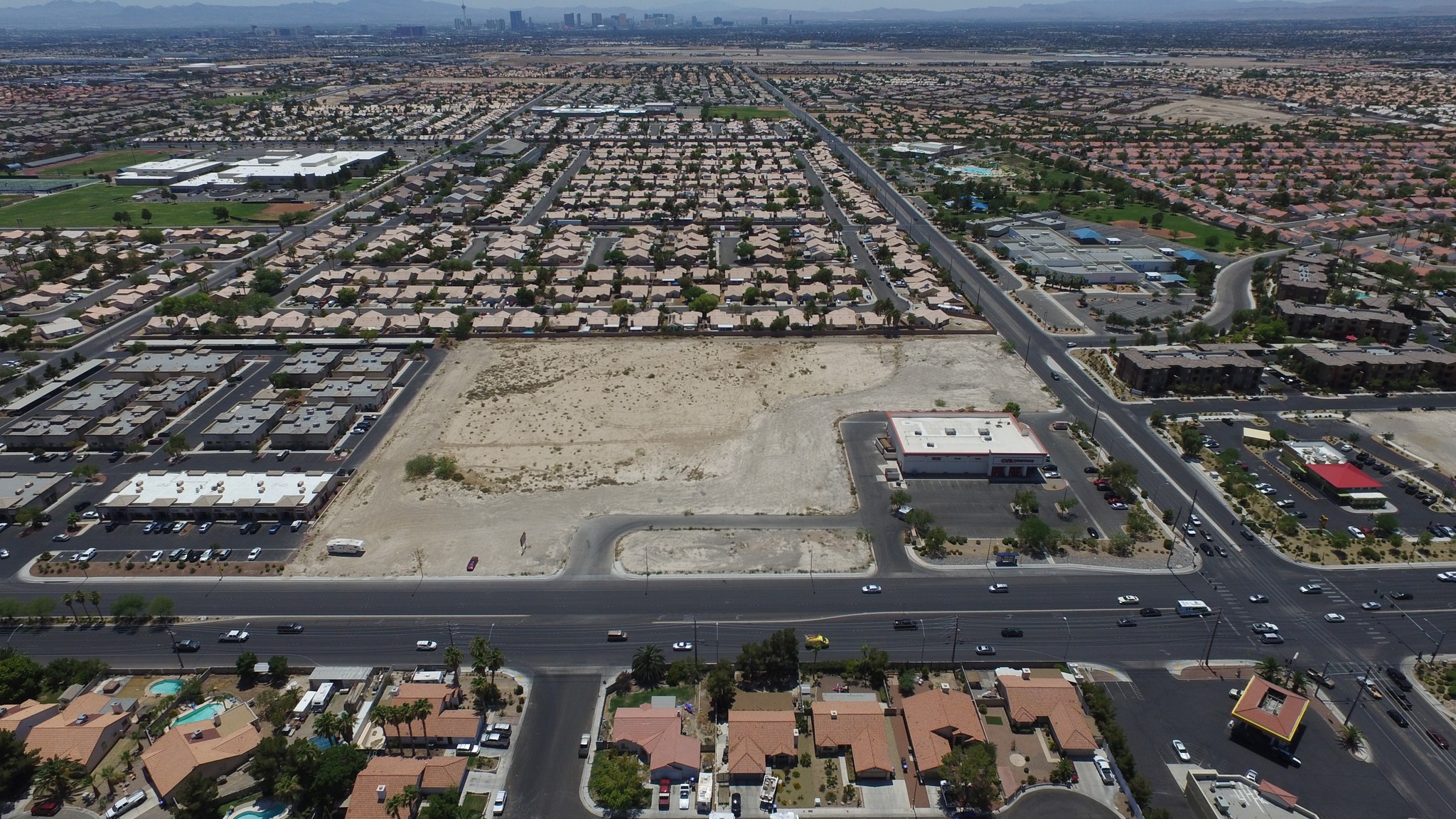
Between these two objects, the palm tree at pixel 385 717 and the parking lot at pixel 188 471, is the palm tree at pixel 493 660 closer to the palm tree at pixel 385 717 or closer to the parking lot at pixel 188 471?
the palm tree at pixel 385 717

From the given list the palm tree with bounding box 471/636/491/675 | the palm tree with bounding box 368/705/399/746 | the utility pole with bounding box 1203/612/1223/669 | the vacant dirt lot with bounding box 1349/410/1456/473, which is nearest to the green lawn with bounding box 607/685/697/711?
the palm tree with bounding box 471/636/491/675

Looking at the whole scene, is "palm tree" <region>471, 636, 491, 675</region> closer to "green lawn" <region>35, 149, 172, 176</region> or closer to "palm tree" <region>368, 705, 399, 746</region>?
"palm tree" <region>368, 705, 399, 746</region>

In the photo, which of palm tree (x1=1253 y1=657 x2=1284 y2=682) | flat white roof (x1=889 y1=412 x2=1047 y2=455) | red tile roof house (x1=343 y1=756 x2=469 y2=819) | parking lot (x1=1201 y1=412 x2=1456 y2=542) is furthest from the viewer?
flat white roof (x1=889 y1=412 x2=1047 y2=455)

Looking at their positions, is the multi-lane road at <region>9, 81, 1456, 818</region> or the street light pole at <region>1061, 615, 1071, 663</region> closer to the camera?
the street light pole at <region>1061, 615, 1071, 663</region>

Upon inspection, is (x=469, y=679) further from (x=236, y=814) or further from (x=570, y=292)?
(x=570, y=292)

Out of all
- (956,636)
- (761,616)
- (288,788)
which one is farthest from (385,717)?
(956,636)

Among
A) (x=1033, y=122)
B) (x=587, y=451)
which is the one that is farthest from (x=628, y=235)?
(x=1033, y=122)

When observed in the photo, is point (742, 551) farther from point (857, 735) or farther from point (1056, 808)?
point (1056, 808)
